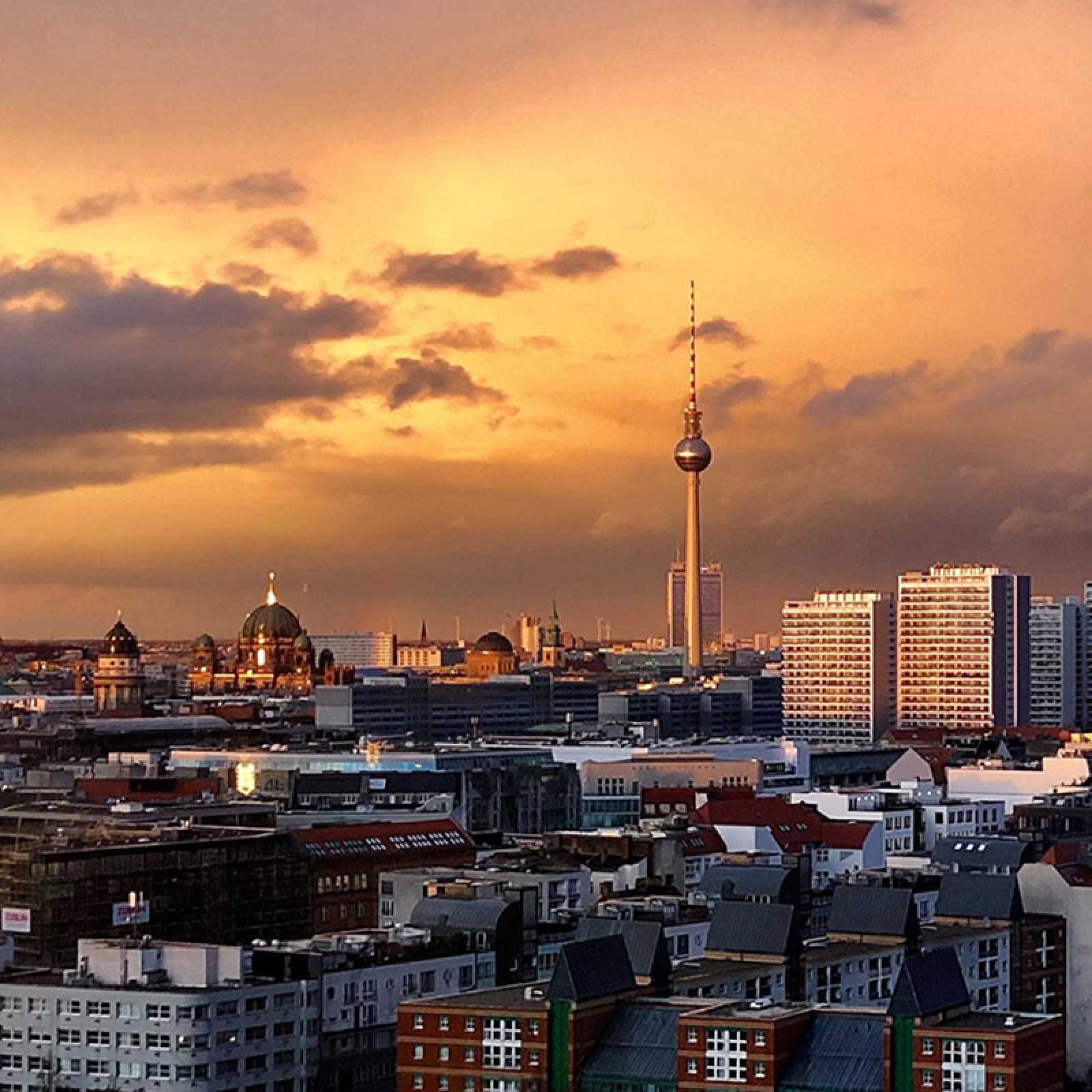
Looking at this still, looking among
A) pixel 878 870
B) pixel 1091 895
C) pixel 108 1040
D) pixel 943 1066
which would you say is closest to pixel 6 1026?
pixel 108 1040

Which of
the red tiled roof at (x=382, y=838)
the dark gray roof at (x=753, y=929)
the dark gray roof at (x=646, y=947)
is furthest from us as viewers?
the red tiled roof at (x=382, y=838)

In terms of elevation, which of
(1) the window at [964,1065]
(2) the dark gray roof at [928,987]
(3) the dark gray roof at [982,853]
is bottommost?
(1) the window at [964,1065]

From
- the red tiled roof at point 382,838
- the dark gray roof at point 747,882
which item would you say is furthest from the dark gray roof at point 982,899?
the red tiled roof at point 382,838

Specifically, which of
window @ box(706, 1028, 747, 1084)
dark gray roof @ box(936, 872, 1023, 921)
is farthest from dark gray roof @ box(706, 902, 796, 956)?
window @ box(706, 1028, 747, 1084)

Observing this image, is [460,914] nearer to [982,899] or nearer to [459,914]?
[459,914]

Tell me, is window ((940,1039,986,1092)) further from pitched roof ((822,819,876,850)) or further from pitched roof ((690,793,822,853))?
pitched roof ((822,819,876,850))

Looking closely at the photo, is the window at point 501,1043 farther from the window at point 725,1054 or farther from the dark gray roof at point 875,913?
the dark gray roof at point 875,913
